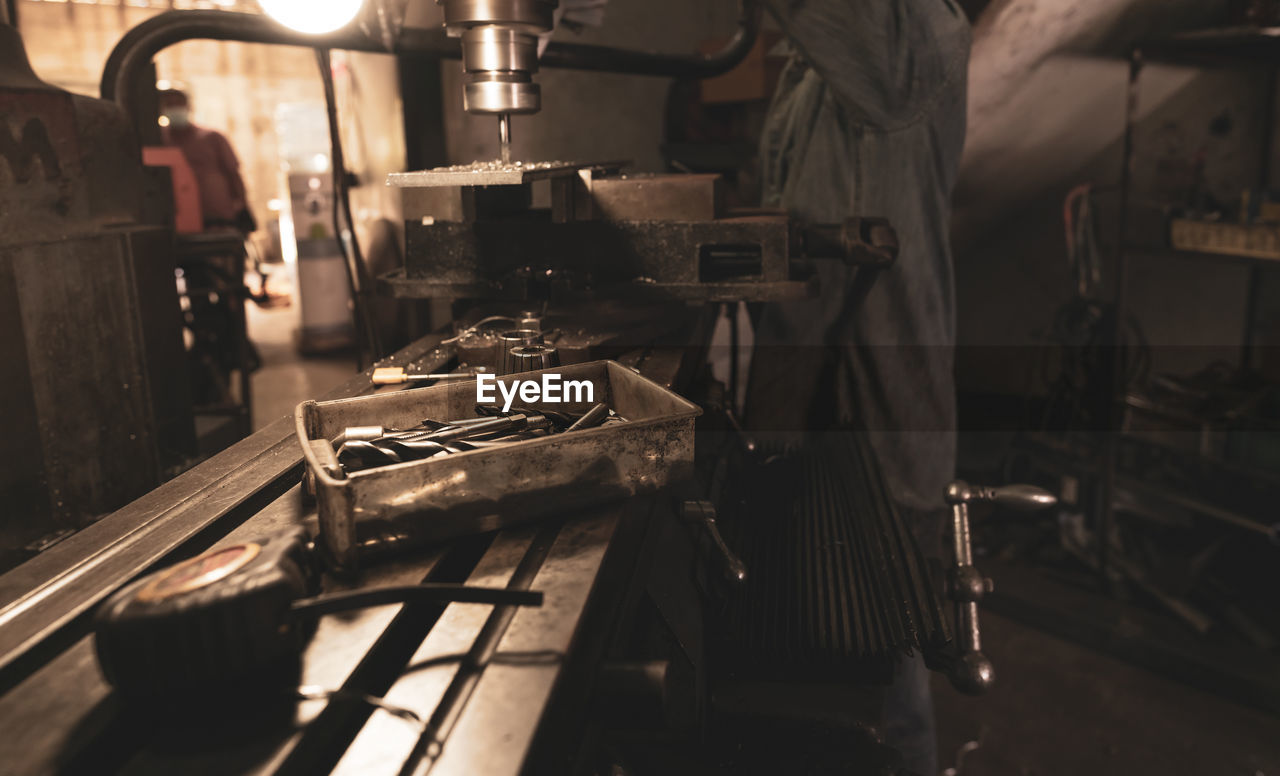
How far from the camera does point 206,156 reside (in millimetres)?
4359

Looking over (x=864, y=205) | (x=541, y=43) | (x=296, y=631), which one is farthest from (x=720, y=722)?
(x=541, y=43)

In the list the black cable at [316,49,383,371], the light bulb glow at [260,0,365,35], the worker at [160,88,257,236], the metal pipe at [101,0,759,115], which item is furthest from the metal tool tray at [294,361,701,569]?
the worker at [160,88,257,236]

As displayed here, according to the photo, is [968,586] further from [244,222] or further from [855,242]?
[244,222]

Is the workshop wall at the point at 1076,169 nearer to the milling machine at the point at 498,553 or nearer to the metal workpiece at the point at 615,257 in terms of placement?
the metal workpiece at the point at 615,257

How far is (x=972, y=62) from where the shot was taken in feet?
7.77

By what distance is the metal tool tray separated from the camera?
73 centimetres

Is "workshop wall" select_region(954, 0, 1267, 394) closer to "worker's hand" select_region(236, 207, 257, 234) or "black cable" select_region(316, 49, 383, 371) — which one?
"black cable" select_region(316, 49, 383, 371)

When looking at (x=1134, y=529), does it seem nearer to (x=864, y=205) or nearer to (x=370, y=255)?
(x=864, y=205)

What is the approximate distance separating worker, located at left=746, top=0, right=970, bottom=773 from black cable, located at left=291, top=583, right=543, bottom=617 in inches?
48.7

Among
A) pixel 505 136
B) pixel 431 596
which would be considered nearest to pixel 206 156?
pixel 505 136

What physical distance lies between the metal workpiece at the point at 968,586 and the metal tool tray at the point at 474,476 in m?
0.42

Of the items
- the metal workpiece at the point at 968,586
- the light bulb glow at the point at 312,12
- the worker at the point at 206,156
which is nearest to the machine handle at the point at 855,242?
the metal workpiece at the point at 968,586

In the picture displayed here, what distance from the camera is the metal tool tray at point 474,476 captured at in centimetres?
73

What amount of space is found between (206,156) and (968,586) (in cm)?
423
